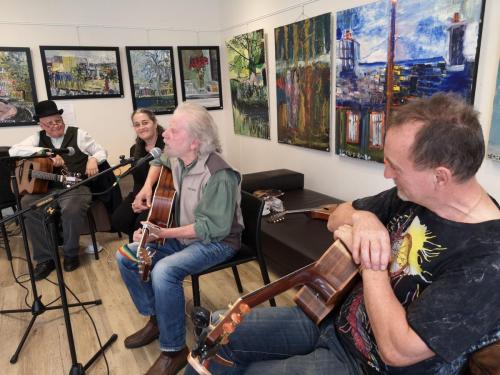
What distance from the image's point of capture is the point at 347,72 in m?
2.78

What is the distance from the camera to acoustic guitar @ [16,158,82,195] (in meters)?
2.79

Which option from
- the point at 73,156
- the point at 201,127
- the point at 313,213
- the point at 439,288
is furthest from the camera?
the point at 73,156

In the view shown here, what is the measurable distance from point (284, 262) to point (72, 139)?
200cm

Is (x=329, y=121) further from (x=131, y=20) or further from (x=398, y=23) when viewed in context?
(x=131, y=20)

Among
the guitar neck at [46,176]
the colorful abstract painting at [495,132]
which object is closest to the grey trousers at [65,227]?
the guitar neck at [46,176]

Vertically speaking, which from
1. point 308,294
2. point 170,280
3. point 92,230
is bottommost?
point 92,230

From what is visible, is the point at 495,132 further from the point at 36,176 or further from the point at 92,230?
the point at 36,176

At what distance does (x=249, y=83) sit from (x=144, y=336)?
116 inches

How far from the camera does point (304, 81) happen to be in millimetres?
3225

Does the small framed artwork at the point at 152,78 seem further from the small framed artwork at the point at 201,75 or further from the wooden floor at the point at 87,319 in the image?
the wooden floor at the point at 87,319

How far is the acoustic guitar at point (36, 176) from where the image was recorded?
2787mm

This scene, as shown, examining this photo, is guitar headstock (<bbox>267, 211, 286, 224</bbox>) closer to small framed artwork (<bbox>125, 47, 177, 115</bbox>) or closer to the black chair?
the black chair

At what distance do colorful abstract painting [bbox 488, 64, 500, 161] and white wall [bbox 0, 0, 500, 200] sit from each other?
75 cm

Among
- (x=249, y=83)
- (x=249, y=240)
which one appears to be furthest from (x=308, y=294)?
(x=249, y=83)
